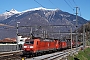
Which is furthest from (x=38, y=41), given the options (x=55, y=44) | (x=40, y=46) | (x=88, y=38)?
(x=88, y=38)

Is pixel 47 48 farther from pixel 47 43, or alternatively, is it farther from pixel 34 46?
pixel 34 46

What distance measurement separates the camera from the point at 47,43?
172ft

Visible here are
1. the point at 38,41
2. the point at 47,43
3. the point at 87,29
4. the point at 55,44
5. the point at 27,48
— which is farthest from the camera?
the point at 87,29

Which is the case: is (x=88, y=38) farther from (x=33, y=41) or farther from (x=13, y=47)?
(x=33, y=41)

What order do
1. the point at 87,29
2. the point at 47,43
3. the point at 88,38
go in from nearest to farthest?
the point at 47,43 → the point at 88,38 → the point at 87,29

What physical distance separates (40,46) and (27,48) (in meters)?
5.00

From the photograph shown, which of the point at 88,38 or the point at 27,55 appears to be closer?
the point at 27,55

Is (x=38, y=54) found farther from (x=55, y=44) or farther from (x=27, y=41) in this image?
(x=55, y=44)

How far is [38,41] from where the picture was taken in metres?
44.2

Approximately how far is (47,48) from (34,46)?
11150mm

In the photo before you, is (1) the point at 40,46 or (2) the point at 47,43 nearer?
(1) the point at 40,46

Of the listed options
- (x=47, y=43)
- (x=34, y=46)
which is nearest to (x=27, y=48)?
(x=34, y=46)

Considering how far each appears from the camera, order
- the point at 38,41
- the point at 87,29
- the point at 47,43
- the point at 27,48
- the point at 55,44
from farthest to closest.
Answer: the point at 87,29, the point at 55,44, the point at 47,43, the point at 38,41, the point at 27,48

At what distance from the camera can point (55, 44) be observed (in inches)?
2477
